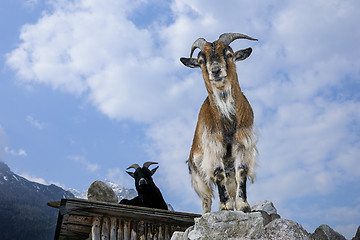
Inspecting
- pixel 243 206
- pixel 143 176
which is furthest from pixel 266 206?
pixel 243 206

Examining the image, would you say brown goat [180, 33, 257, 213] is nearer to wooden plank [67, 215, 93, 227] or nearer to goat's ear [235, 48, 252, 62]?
goat's ear [235, 48, 252, 62]

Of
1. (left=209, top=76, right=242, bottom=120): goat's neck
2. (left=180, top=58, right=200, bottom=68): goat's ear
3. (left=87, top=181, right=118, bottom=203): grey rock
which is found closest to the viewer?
(left=209, top=76, right=242, bottom=120): goat's neck

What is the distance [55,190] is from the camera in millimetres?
46156

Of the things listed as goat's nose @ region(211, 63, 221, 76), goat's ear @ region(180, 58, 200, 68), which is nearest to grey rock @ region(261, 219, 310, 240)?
goat's nose @ region(211, 63, 221, 76)

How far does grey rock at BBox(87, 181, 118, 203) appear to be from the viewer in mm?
13227

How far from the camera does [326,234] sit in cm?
680

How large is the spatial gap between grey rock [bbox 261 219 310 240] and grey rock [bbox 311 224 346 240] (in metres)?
1.31

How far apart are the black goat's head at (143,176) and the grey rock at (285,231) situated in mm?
6538

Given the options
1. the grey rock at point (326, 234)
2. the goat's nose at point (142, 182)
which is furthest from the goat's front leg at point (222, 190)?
the goat's nose at point (142, 182)

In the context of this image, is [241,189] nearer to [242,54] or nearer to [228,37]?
[242,54]

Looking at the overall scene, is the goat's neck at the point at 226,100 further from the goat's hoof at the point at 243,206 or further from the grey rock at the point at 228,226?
the grey rock at the point at 228,226

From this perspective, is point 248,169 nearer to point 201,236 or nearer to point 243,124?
point 243,124

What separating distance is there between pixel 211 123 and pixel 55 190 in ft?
142

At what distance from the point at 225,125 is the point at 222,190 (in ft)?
3.43
